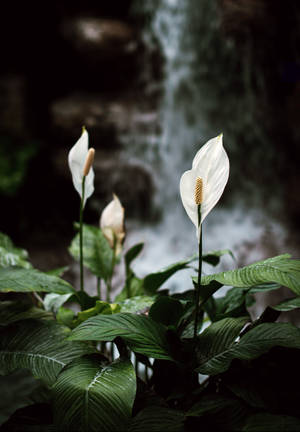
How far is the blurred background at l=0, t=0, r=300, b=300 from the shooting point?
4.19 m

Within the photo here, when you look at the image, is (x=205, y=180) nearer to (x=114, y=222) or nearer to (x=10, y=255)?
(x=114, y=222)

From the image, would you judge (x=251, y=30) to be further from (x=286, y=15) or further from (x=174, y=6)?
(x=174, y=6)

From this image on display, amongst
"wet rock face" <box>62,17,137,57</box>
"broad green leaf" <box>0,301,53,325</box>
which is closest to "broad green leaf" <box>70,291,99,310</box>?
"broad green leaf" <box>0,301,53,325</box>

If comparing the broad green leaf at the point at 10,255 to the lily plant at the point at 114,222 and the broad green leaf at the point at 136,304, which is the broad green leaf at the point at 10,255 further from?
the broad green leaf at the point at 136,304

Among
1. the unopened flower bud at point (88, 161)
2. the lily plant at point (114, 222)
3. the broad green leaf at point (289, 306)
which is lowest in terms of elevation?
the broad green leaf at point (289, 306)

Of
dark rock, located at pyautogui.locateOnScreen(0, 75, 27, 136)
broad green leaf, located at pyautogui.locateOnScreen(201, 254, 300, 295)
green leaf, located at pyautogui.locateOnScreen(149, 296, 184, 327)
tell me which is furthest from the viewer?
dark rock, located at pyautogui.locateOnScreen(0, 75, 27, 136)

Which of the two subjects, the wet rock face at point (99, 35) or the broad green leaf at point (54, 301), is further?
the wet rock face at point (99, 35)

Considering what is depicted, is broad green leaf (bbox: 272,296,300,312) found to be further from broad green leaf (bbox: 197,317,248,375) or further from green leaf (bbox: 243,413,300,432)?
green leaf (bbox: 243,413,300,432)

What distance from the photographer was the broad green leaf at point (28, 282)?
1.17m

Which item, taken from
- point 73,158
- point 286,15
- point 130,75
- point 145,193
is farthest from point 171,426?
point 130,75

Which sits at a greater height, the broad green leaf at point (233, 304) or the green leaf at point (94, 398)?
the broad green leaf at point (233, 304)

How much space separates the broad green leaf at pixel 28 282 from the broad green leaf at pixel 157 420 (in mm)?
471

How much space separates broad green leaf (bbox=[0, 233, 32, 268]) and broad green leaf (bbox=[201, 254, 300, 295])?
Result: 2.62 feet

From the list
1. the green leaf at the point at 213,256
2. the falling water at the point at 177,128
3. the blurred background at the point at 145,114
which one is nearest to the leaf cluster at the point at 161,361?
the green leaf at the point at 213,256
